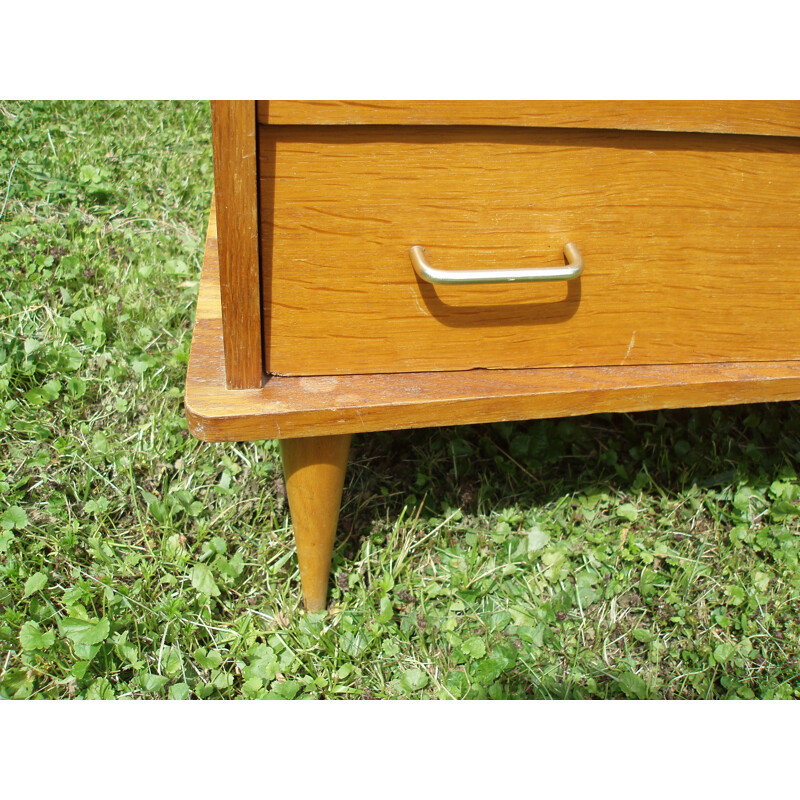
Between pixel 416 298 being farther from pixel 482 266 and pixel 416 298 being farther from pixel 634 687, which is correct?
pixel 634 687

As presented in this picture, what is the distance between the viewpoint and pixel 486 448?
1791 millimetres

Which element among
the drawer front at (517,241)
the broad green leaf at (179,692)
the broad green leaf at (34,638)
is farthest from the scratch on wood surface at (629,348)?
the broad green leaf at (34,638)

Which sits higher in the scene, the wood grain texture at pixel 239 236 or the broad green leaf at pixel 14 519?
the wood grain texture at pixel 239 236

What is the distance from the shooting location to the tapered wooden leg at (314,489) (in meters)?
1.15

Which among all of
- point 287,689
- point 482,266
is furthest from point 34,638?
point 482,266

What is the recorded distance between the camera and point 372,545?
158 cm

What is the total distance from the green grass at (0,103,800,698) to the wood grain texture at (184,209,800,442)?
0.52 metres

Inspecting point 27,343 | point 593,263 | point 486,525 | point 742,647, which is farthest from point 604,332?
point 27,343

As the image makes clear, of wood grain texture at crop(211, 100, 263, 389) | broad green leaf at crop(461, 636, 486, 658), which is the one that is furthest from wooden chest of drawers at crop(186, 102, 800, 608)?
broad green leaf at crop(461, 636, 486, 658)

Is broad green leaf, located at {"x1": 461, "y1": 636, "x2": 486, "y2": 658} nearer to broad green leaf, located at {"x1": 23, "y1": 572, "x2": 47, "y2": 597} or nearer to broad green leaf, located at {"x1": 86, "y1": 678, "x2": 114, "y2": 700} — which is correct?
broad green leaf, located at {"x1": 86, "y1": 678, "x2": 114, "y2": 700}

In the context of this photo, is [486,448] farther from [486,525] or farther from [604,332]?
[604,332]

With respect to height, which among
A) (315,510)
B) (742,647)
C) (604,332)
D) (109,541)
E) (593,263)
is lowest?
(742,647)

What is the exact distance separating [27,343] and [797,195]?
1728 millimetres

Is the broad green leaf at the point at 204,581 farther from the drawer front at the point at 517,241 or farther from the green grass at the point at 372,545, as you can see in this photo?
the drawer front at the point at 517,241
